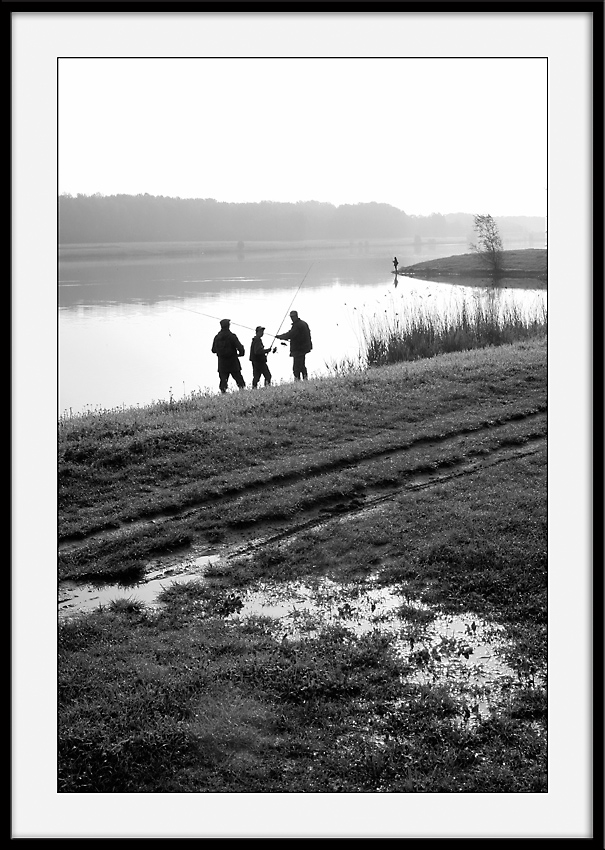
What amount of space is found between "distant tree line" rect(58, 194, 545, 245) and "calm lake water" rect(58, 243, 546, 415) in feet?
1.34

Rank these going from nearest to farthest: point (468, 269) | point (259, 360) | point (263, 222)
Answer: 1. point (263, 222)
2. point (259, 360)
3. point (468, 269)

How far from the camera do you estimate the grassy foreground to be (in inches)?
164

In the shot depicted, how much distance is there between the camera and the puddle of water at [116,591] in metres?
5.73

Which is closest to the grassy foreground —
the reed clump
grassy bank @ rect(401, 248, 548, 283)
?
grassy bank @ rect(401, 248, 548, 283)

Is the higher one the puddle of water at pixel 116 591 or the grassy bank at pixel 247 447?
the grassy bank at pixel 247 447

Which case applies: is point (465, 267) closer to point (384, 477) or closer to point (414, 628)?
point (384, 477)

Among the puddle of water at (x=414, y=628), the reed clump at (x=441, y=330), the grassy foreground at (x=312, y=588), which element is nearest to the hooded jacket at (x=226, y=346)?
the grassy foreground at (x=312, y=588)

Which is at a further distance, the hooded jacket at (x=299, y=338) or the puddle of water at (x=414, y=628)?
the hooded jacket at (x=299, y=338)

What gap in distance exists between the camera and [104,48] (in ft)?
14.2

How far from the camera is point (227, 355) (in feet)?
39.9

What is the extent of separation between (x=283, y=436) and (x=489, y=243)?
15.2ft

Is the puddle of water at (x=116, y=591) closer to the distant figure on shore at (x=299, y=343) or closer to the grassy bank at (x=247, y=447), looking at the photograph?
the grassy bank at (x=247, y=447)

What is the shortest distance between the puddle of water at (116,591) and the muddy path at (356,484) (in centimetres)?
5

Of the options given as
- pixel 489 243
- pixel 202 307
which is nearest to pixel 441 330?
pixel 489 243
